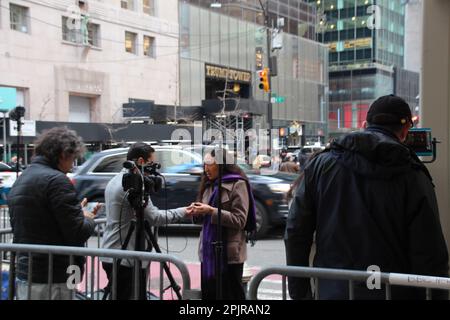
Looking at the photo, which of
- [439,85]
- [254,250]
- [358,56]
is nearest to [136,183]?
[439,85]

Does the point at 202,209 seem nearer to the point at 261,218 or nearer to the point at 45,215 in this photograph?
the point at 45,215

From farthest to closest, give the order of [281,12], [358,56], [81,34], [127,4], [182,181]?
[358,56], [281,12], [127,4], [81,34], [182,181]

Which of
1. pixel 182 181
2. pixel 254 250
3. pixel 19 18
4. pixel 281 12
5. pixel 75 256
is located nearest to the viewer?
pixel 75 256

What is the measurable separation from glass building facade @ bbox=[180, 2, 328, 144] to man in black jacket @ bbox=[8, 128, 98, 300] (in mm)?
28506

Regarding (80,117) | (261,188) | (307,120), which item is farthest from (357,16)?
(261,188)

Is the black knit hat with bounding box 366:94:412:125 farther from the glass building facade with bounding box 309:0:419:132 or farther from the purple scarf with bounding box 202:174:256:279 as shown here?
the glass building facade with bounding box 309:0:419:132

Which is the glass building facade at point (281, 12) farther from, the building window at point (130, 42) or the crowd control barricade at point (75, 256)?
the crowd control barricade at point (75, 256)

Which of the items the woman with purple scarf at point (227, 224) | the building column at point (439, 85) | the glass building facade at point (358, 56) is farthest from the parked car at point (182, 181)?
the glass building facade at point (358, 56)

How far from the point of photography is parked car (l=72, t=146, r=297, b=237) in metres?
9.76

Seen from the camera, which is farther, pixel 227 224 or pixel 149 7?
pixel 149 7

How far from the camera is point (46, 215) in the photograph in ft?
11.0

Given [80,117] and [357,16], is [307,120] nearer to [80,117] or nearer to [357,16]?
[357,16]

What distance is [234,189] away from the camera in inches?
170

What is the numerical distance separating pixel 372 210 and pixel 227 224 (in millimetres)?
1869
